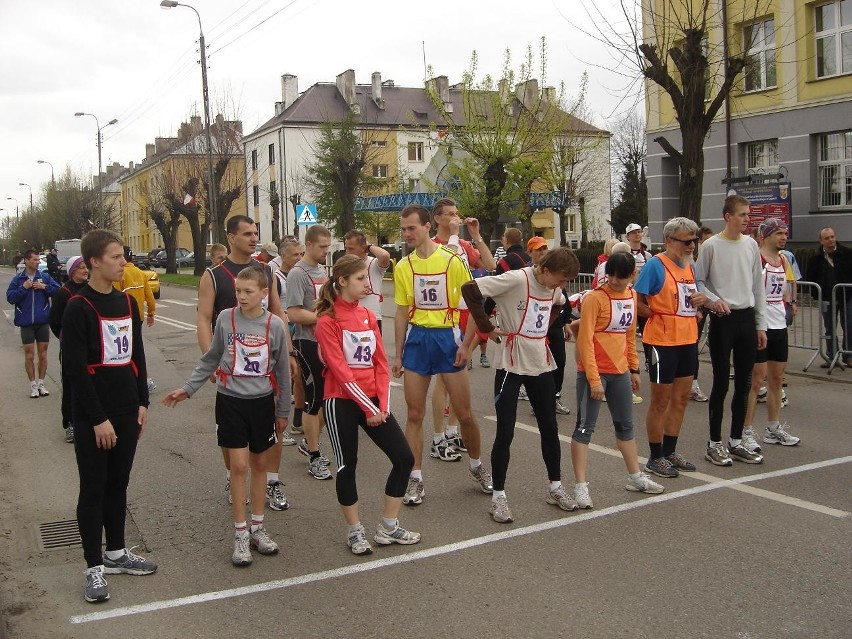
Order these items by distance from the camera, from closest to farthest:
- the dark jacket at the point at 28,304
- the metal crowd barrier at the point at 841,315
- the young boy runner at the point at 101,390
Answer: the young boy runner at the point at 101,390 → the dark jacket at the point at 28,304 → the metal crowd barrier at the point at 841,315

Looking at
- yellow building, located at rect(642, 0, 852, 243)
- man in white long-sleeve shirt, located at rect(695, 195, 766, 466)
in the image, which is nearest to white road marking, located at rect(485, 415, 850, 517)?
man in white long-sleeve shirt, located at rect(695, 195, 766, 466)

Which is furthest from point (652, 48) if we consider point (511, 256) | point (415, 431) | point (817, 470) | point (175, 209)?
point (175, 209)

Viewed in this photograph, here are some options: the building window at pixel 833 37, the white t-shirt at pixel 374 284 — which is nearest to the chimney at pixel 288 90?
the building window at pixel 833 37

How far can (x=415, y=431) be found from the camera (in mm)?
6316

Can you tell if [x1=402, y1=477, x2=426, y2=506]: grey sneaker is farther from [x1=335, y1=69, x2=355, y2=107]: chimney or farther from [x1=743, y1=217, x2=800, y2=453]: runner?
[x1=335, y1=69, x2=355, y2=107]: chimney

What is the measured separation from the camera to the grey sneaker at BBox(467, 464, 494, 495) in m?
6.61

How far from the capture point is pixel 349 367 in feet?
17.5

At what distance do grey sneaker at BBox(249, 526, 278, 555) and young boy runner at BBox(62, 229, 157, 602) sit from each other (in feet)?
2.75

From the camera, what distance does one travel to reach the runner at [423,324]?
20.7ft

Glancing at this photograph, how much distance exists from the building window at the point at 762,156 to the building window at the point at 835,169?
1.30 meters

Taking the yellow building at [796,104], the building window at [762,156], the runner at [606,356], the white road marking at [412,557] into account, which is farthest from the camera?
the building window at [762,156]

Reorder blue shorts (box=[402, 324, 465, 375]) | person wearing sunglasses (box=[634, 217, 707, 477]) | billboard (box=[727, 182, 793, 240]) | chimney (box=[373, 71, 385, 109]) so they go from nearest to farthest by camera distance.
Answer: blue shorts (box=[402, 324, 465, 375]) → person wearing sunglasses (box=[634, 217, 707, 477]) → billboard (box=[727, 182, 793, 240]) → chimney (box=[373, 71, 385, 109])

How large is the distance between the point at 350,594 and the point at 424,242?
267 centimetres

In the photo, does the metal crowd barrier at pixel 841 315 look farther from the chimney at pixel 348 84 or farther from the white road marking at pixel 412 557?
the chimney at pixel 348 84
